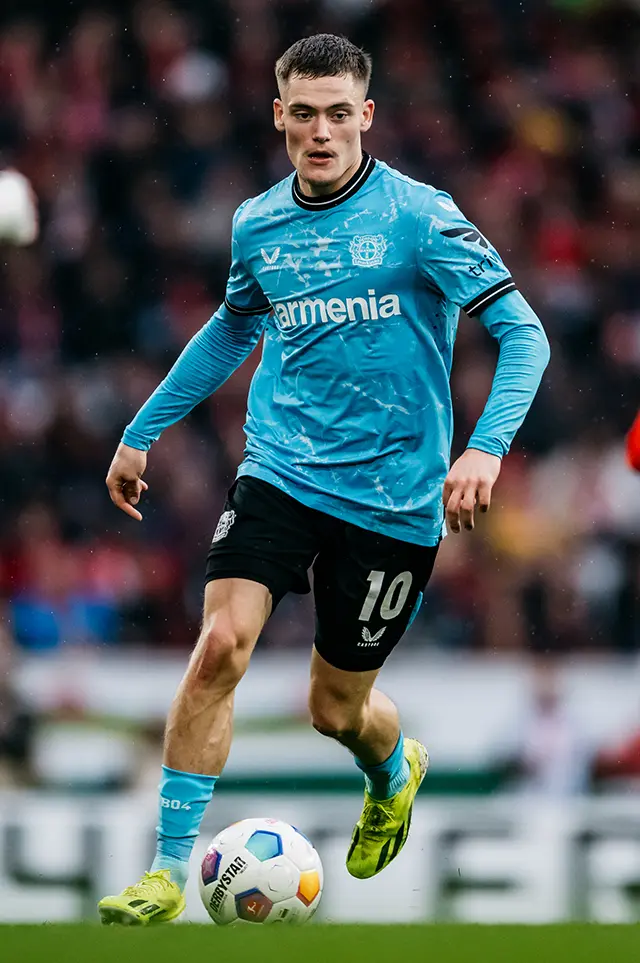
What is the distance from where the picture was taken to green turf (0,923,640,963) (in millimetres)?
3889

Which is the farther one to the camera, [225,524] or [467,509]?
[225,524]

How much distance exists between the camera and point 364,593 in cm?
536

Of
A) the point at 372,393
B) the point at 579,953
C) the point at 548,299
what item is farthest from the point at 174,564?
the point at 579,953

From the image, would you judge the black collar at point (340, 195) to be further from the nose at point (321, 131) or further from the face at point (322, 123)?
the nose at point (321, 131)

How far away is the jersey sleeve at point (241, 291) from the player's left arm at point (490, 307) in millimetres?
654

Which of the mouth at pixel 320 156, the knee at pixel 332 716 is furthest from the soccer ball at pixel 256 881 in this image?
the mouth at pixel 320 156

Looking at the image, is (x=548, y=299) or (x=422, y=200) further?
(x=548, y=299)

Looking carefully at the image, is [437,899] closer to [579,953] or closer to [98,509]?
[579,953]

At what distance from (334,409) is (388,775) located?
1.46 metres

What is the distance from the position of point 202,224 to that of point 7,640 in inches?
188

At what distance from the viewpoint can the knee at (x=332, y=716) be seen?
5.52m

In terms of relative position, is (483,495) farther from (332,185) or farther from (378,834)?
(378,834)

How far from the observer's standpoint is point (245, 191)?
45.6ft

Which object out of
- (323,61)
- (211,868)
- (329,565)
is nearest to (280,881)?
(211,868)
